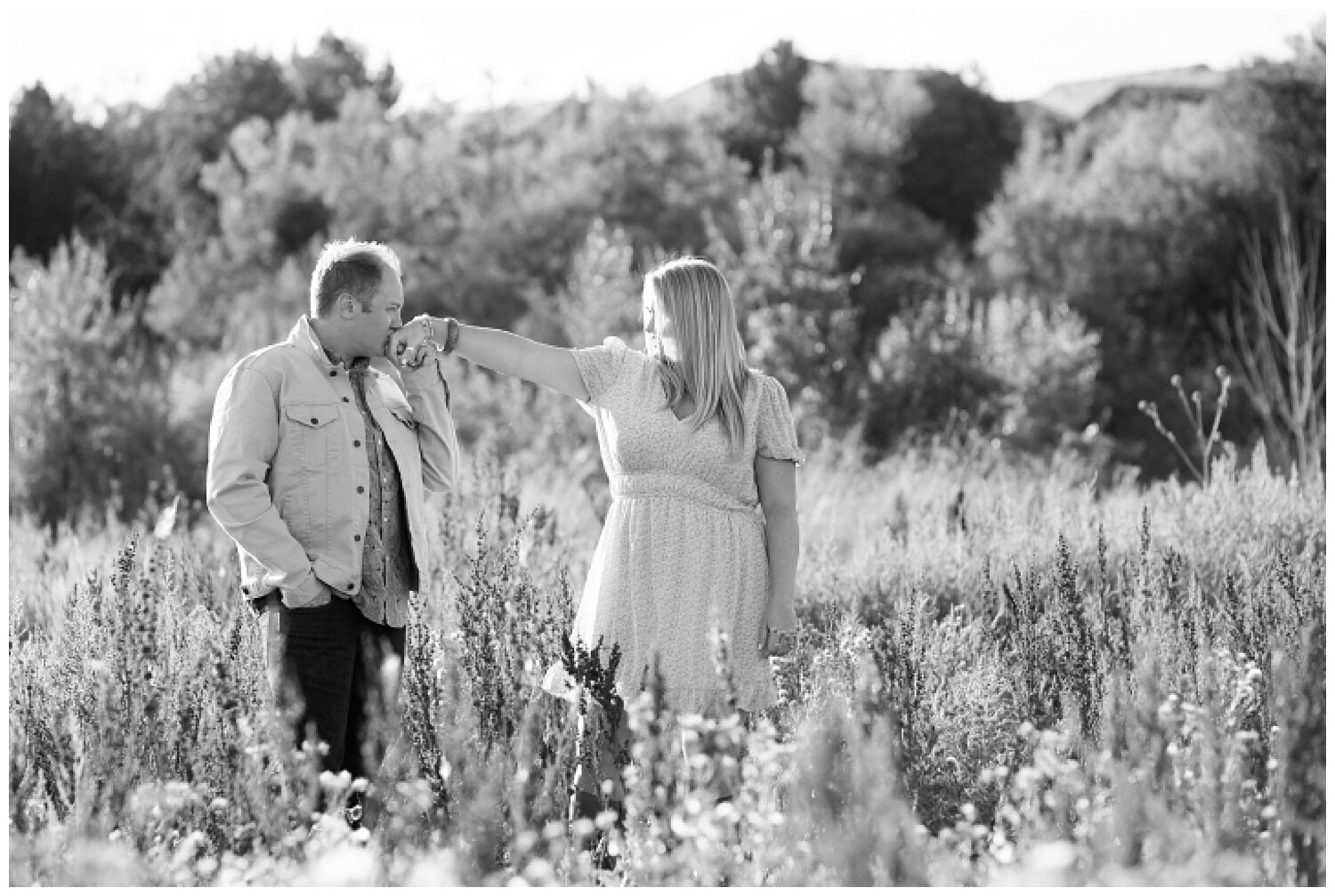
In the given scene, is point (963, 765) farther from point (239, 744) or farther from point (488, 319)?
point (488, 319)

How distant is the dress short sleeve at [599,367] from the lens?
3.84m

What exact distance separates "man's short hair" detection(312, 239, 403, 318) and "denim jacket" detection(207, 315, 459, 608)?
11cm

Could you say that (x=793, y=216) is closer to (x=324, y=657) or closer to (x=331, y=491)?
(x=331, y=491)

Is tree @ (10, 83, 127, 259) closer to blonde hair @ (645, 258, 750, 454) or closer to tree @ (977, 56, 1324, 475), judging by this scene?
tree @ (977, 56, 1324, 475)

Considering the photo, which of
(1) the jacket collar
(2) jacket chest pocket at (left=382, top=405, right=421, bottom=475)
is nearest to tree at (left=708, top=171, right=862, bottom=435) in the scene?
(2) jacket chest pocket at (left=382, top=405, right=421, bottom=475)

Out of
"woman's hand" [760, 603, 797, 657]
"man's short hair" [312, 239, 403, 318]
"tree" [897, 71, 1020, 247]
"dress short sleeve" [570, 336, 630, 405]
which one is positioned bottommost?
"woman's hand" [760, 603, 797, 657]

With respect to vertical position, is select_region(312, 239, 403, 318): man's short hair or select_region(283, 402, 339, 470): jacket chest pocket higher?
select_region(312, 239, 403, 318): man's short hair

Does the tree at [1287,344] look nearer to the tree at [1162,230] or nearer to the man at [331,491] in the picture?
the tree at [1162,230]

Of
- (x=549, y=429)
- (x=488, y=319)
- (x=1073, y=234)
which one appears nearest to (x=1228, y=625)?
(x=549, y=429)

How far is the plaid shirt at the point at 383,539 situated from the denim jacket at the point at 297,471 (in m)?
0.04

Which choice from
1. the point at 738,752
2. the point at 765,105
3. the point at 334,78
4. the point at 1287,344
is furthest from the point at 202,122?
the point at 738,752

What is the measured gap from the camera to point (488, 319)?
98.4ft

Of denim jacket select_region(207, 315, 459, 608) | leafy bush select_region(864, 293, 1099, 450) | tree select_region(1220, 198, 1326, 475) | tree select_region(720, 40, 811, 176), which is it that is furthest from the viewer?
tree select_region(720, 40, 811, 176)

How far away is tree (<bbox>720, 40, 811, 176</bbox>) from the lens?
37.8 m
